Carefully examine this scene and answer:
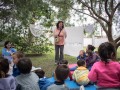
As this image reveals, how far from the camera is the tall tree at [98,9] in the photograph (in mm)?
8812

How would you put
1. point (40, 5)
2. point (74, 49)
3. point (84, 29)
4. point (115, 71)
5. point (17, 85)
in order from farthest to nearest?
1. point (74, 49)
2. point (84, 29)
3. point (40, 5)
4. point (17, 85)
5. point (115, 71)

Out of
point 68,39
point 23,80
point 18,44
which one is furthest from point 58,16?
point 23,80

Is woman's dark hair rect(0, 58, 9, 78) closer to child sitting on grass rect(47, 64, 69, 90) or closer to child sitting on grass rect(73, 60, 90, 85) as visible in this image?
child sitting on grass rect(47, 64, 69, 90)

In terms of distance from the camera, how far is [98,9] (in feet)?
30.9

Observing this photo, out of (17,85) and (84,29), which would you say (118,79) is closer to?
(17,85)

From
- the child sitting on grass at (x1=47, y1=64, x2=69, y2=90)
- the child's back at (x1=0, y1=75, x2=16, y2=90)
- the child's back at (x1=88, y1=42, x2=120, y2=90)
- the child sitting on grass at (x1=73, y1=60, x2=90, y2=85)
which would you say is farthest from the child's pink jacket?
the child sitting on grass at (x1=73, y1=60, x2=90, y2=85)

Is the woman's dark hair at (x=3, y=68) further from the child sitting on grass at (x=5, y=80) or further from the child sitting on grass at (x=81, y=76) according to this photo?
the child sitting on grass at (x=81, y=76)

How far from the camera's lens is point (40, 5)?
880cm

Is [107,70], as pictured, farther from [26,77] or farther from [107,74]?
[26,77]

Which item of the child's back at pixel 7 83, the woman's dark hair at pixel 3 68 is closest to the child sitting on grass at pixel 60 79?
the child's back at pixel 7 83

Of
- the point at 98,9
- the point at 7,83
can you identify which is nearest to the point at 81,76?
the point at 7,83

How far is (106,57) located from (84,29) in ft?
21.6

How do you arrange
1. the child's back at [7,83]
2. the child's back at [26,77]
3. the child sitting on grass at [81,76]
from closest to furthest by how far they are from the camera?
1. the child's back at [7,83]
2. the child's back at [26,77]
3. the child sitting on grass at [81,76]

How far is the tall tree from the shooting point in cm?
881
